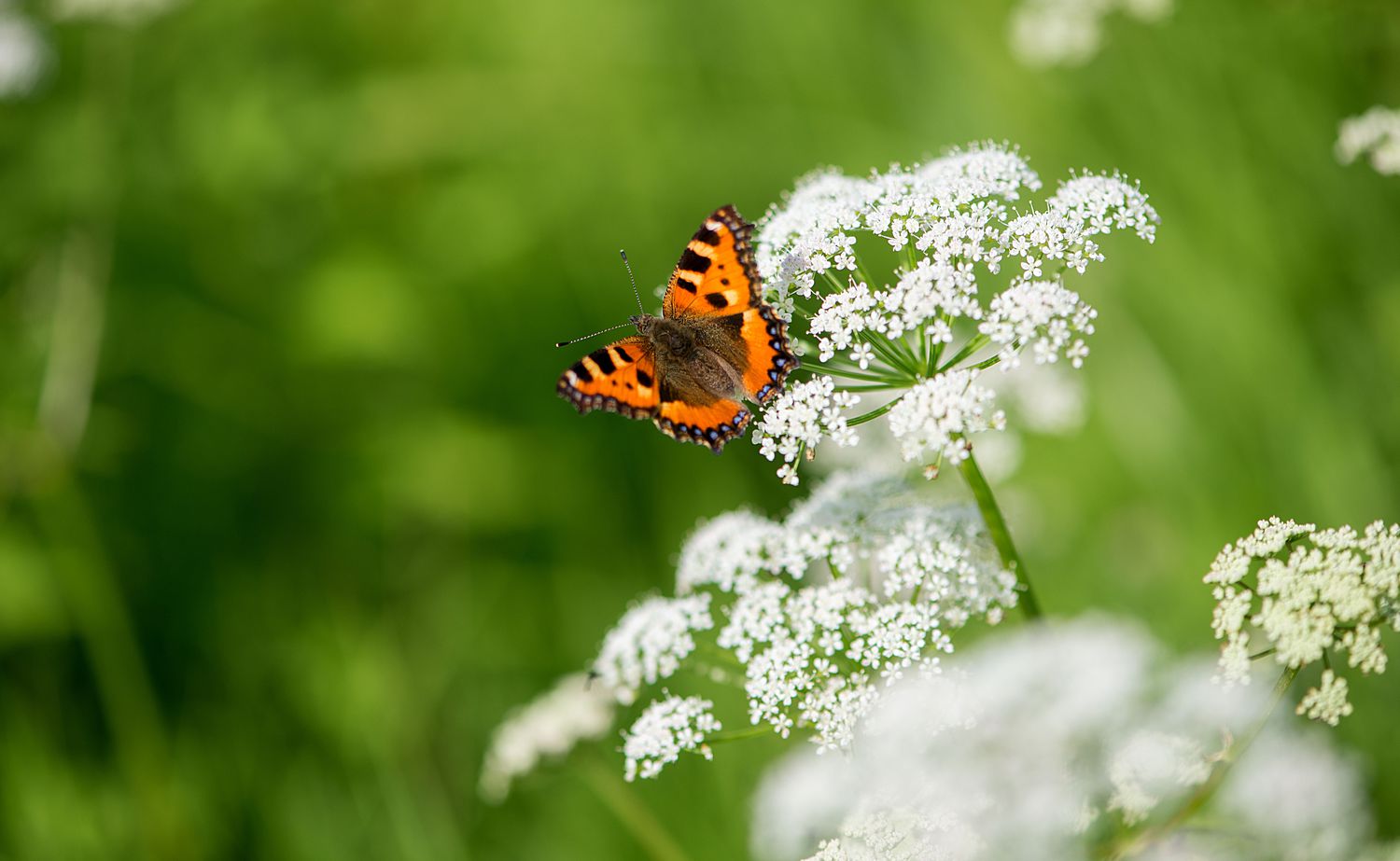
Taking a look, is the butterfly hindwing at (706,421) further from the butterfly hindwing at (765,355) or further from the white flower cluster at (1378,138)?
the white flower cluster at (1378,138)

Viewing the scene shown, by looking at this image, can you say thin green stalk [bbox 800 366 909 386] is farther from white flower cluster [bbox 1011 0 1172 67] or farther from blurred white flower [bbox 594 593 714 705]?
white flower cluster [bbox 1011 0 1172 67]

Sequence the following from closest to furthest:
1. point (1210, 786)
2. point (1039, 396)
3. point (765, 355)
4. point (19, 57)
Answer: point (1210, 786) → point (765, 355) → point (1039, 396) → point (19, 57)

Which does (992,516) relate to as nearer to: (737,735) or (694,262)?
(737,735)

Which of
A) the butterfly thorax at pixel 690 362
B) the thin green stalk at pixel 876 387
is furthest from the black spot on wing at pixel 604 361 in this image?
the thin green stalk at pixel 876 387

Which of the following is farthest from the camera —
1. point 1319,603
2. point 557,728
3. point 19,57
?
point 19,57

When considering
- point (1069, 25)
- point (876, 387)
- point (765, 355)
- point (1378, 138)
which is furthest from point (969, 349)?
point (1069, 25)

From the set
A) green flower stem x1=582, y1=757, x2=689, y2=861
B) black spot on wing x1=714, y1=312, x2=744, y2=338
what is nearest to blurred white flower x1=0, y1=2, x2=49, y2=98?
black spot on wing x1=714, y1=312, x2=744, y2=338
